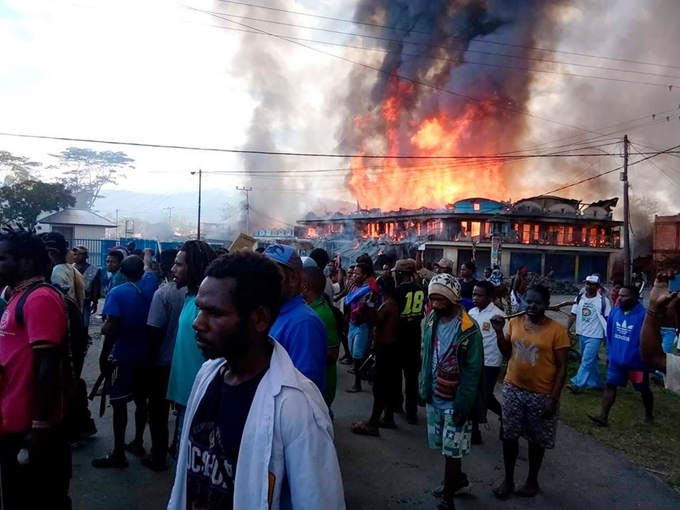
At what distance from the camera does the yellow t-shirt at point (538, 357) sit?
13.5 ft

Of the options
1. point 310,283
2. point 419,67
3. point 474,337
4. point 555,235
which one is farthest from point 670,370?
point 419,67

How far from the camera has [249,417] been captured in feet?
5.13

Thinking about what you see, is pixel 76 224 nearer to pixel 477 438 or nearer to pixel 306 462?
pixel 477 438

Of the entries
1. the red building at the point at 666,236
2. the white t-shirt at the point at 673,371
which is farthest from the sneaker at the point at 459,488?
the red building at the point at 666,236

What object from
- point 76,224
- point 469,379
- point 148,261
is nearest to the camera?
point 469,379

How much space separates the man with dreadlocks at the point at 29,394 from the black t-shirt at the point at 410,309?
4172 millimetres

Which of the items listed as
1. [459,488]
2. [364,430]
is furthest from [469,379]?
[364,430]

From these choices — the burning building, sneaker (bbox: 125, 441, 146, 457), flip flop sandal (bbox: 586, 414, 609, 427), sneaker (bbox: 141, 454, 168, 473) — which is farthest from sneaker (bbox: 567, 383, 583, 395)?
the burning building

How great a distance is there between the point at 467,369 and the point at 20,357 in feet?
9.64

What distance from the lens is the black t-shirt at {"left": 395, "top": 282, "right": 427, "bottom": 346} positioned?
621cm

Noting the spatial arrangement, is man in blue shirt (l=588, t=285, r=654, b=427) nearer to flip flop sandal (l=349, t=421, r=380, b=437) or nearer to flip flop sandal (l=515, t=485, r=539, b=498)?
flip flop sandal (l=515, t=485, r=539, b=498)

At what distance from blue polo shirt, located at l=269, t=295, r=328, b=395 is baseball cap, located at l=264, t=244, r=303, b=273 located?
39 centimetres

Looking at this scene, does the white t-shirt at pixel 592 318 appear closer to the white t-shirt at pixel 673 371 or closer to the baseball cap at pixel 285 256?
the white t-shirt at pixel 673 371

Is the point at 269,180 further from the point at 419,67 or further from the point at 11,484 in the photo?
the point at 11,484
